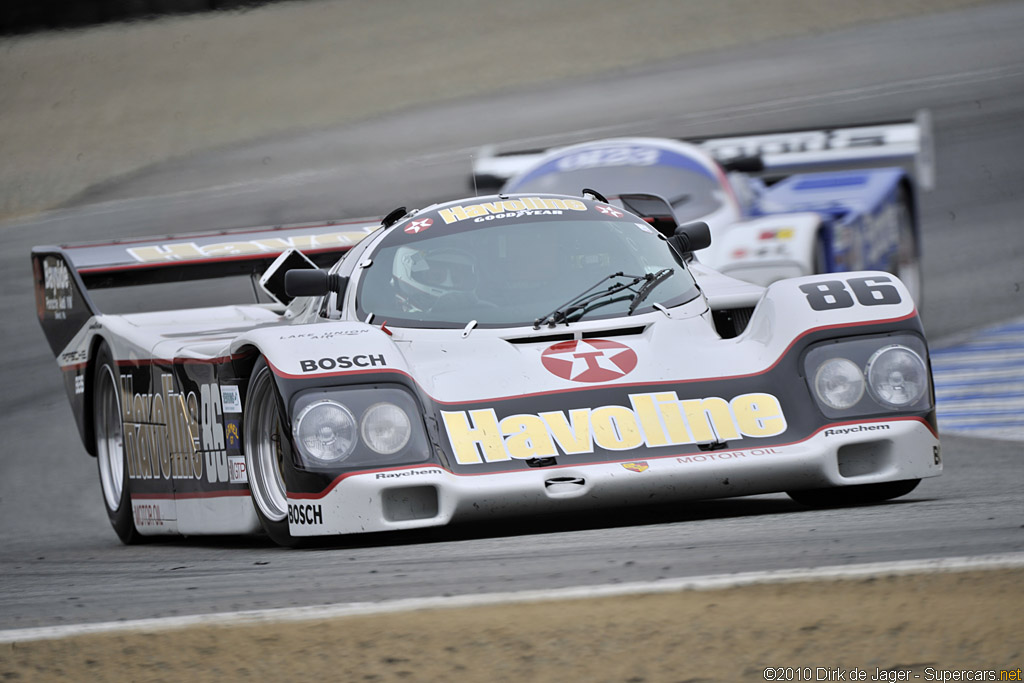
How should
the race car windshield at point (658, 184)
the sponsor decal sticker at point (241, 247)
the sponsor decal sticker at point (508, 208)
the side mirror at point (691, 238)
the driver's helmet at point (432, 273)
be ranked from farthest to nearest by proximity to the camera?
the race car windshield at point (658, 184)
the sponsor decal sticker at point (241, 247)
the side mirror at point (691, 238)
the sponsor decal sticker at point (508, 208)
the driver's helmet at point (432, 273)

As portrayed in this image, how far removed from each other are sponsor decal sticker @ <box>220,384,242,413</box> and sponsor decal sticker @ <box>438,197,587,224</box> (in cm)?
109

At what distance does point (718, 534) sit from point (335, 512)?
1216 millimetres

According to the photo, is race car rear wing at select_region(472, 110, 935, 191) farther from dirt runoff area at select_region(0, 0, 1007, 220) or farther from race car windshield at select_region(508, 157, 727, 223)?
dirt runoff area at select_region(0, 0, 1007, 220)

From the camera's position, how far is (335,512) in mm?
4910

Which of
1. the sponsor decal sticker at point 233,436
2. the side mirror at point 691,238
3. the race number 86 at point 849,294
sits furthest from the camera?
the side mirror at point 691,238

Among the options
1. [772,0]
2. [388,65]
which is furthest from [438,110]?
[772,0]

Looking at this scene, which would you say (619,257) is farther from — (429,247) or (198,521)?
(198,521)

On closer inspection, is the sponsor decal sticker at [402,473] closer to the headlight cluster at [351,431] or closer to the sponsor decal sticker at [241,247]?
the headlight cluster at [351,431]

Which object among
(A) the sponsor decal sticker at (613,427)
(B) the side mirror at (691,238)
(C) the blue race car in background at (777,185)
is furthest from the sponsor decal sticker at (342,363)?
(C) the blue race car in background at (777,185)

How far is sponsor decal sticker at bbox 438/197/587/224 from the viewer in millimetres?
6207

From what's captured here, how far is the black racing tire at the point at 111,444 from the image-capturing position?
23.6ft

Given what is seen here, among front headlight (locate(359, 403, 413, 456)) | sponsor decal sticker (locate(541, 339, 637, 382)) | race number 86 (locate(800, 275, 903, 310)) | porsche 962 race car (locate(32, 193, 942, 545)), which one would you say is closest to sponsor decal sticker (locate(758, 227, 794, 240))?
porsche 962 race car (locate(32, 193, 942, 545))

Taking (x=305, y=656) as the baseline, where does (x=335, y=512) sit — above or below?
below

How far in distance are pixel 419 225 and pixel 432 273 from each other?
334 millimetres
